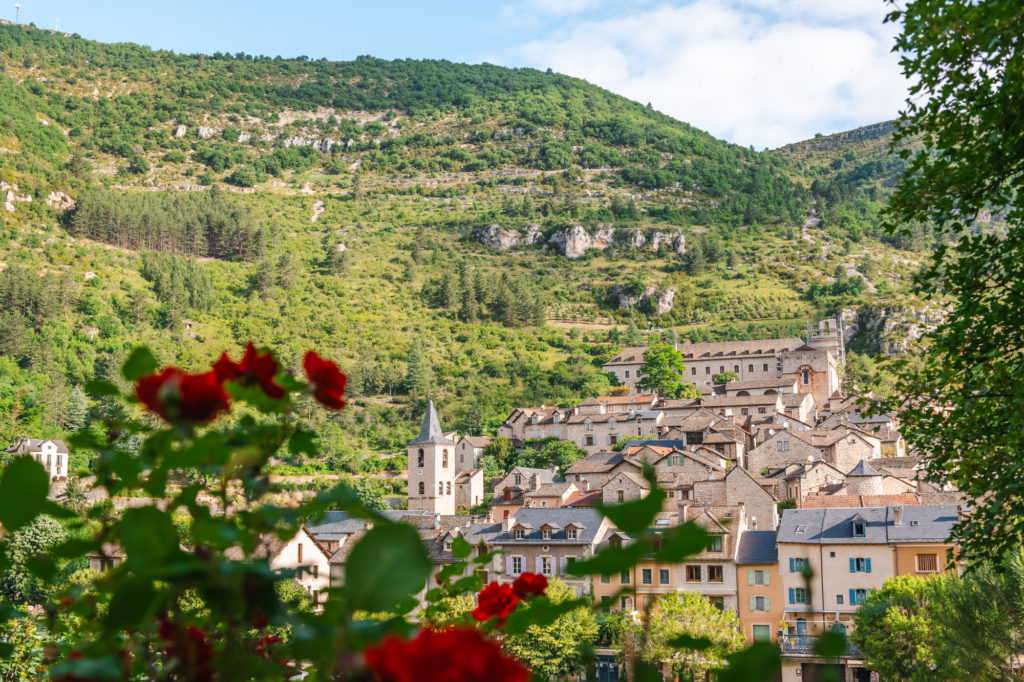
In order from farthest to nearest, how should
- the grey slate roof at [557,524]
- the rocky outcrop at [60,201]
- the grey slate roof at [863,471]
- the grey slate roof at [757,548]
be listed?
1. the rocky outcrop at [60,201]
2. the grey slate roof at [863,471]
3. the grey slate roof at [557,524]
4. the grey slate roof at [757,548]

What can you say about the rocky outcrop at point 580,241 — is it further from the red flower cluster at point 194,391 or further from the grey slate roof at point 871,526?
the red flower cluster at point 194,391

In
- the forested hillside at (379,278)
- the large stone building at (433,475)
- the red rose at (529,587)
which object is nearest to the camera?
the red rose at (529,587)

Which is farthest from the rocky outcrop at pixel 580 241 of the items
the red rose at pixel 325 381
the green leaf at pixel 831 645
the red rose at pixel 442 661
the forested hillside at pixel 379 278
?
the red rose at pixel 442 661

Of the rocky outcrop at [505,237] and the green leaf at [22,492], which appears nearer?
the green leaf at [22,492]

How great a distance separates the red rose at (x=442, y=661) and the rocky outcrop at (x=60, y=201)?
5558 inches

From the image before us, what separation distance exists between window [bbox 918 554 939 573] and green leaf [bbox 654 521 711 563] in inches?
1673

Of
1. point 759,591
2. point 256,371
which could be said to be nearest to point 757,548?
point 759,591

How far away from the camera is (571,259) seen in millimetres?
163375

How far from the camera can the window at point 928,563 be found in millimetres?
40125

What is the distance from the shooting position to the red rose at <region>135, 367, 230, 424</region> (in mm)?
2682

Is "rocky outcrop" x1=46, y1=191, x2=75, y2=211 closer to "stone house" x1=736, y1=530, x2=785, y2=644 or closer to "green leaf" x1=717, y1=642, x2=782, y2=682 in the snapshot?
"stone house" x1=736, y1=530, x2=785, y2=644

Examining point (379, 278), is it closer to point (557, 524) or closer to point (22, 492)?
point (557, 524)

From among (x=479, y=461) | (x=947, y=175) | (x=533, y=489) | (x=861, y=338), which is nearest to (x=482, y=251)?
(x=861, y=338)

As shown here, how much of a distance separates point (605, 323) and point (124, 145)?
120 meters
